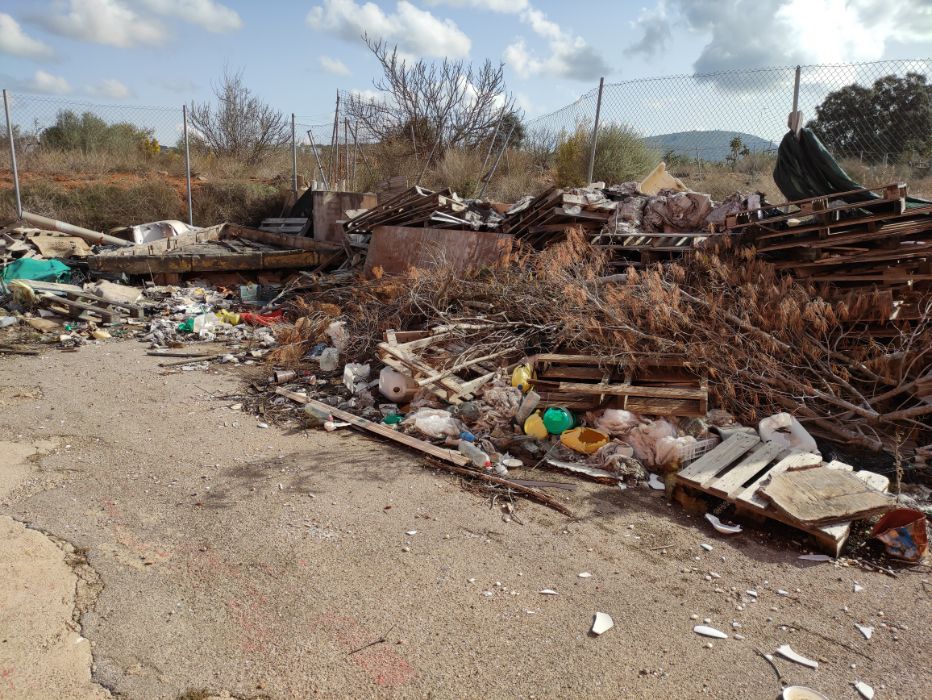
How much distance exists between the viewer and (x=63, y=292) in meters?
8.78

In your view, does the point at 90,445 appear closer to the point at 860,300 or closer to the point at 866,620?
the point at 866,620

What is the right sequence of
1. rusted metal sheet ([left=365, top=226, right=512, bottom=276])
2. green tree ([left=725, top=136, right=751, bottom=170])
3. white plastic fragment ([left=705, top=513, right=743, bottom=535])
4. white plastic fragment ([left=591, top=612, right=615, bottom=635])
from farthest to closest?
green tree ([left=725, top=136, right=751, bottom=170]) < rusted metal sheet ([left=365, top=226, right=512, bottom=276]) < white plastic fragment ([left=705, top=513, right=743, bottom=535]) < white plastic fragment ([left=591, top=612, right=615, bottom=635])

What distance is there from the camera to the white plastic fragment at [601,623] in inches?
107

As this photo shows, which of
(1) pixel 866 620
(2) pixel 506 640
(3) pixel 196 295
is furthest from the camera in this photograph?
(3) pixel 196 295

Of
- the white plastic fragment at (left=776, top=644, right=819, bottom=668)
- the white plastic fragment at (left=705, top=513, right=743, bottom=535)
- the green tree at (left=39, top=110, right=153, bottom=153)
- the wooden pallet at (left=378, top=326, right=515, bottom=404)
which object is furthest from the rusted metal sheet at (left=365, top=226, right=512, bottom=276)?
the green tree at (left=39, top=110, right=153, bottom=153)

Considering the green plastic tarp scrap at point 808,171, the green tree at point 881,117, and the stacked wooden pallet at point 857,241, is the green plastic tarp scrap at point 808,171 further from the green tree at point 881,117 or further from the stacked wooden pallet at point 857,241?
the green tree at point 881,117

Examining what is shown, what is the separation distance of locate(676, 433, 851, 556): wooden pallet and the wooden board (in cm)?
5

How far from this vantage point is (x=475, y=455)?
4.34 m

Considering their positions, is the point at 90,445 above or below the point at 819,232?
below

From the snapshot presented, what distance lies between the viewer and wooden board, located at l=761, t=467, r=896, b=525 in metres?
3.48

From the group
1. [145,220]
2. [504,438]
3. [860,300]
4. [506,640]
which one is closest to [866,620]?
[506,640]

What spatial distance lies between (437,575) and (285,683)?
3.04 ft

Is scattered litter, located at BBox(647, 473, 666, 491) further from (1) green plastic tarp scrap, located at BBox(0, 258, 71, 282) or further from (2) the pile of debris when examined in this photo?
(1) green plastic tarp scrap, located at BBox(0, 258, 71, 282)

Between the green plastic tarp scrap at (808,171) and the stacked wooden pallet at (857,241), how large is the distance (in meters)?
0.34
